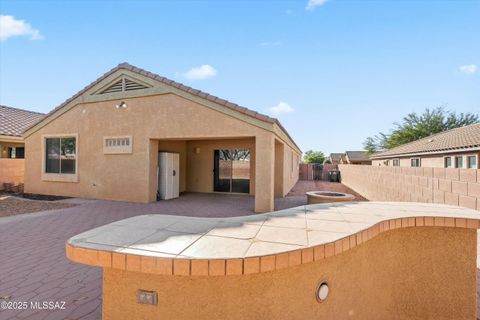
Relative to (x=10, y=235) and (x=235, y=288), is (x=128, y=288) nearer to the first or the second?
(x=235, y=288)

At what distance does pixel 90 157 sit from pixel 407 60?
16.7 m

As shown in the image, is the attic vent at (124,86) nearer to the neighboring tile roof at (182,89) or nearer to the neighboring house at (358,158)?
the neighboring tile roof at (182,89)

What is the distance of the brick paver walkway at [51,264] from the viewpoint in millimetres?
2812

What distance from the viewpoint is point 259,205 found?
8.10 m

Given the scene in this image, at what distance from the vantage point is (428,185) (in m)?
6.01

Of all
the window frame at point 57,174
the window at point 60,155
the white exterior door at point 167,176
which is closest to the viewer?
the white exterior door at point 167,176

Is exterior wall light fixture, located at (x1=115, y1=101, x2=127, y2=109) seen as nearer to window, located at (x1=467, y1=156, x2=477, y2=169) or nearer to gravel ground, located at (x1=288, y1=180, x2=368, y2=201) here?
gravel ground, located at (x1=288, y1=180, x2=368, y2=201)

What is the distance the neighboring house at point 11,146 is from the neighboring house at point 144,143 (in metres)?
2.13

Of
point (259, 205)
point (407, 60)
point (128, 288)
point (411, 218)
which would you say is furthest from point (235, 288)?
point (407, 60)

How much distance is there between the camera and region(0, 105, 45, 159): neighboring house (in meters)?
13.7

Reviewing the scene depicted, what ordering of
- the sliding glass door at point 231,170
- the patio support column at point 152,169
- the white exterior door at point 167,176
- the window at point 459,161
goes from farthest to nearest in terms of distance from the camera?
the window at point 459,161
the sliding glass door at point 231,170
the white exterior door at point 167,176
the patio support column at point 152,169

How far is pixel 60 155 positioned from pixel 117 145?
3.96 meters

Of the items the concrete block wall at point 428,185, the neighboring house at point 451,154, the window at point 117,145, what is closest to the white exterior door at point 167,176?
the window at point 117,145

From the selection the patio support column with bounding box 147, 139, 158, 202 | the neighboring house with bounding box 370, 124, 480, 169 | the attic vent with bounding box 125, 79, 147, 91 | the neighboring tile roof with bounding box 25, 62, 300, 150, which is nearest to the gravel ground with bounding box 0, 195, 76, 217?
the patio support column with bounding box 147, 139, 158, 202
